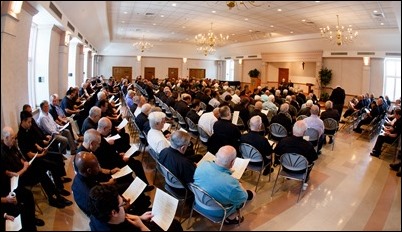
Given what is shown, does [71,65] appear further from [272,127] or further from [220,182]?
[220,182]

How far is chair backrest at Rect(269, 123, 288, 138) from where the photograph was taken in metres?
6.61

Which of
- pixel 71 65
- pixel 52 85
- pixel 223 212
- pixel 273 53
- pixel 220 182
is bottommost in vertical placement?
pixel 223 212

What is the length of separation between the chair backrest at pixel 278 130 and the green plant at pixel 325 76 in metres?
9.23

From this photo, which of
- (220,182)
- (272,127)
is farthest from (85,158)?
(272,127)

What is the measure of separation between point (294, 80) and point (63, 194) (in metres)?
21.0

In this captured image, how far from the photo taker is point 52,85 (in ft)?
30.9

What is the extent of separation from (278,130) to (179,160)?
149 inches

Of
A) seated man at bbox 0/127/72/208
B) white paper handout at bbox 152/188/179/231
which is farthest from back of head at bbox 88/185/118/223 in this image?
seated man at bbox 0/127/72/208

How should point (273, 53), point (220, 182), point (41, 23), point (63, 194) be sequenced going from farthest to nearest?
point (273, 53) → point (41, 23) → point (63, 194) → point (220, 182)

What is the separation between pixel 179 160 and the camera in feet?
11.7

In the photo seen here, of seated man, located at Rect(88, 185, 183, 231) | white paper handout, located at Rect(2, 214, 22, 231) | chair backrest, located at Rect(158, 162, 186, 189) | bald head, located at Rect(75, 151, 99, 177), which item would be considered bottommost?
white paper handout, located at Rect(2, 214, 22, 231)

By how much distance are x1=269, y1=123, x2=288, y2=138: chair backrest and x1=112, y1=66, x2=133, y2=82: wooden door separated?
23149 millimetres

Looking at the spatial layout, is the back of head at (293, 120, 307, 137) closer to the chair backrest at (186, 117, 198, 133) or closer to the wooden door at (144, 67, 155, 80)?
the chair backrest at (186, 117, 198, 133)

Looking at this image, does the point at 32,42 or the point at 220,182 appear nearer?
the point at 220,182
